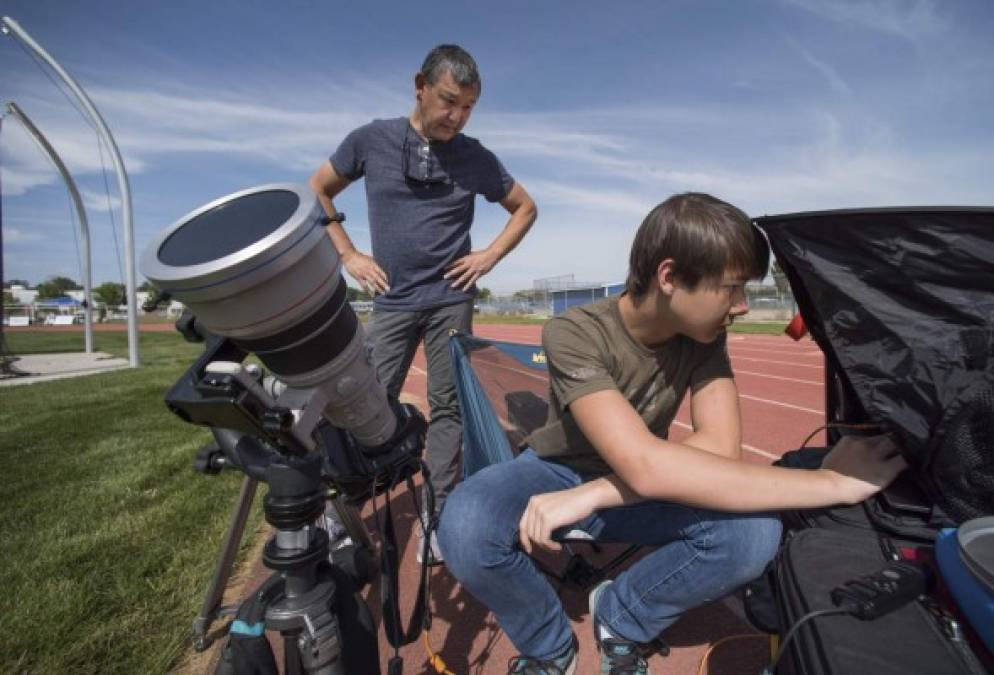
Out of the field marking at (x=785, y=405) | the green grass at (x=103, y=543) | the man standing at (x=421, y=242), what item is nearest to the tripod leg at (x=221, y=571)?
the green grass at (x=103, y=543)

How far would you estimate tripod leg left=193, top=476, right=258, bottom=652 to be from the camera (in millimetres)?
1689

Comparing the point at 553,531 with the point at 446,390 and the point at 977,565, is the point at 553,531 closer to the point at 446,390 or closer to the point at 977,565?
the point at 977,565

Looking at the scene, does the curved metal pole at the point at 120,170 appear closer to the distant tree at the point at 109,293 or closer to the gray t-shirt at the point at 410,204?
the gray t-shirt at the point at 410,204

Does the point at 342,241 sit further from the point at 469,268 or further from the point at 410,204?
the point at 469,268

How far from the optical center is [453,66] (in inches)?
86.7

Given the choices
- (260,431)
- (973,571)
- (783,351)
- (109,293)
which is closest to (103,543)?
(260,431)

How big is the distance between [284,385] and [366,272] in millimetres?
1374

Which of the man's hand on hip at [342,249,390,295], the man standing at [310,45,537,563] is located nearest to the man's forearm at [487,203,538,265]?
the man standing at [310,45,537,563]

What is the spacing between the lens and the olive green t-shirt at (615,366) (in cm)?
159

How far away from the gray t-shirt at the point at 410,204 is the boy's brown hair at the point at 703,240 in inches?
44.7

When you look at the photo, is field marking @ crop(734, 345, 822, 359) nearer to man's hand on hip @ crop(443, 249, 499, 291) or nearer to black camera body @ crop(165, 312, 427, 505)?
man's hand on hip @ crop(443, 249, 499, 291)

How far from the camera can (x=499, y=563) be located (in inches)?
57.6

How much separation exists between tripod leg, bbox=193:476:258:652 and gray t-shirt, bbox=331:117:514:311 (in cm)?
103

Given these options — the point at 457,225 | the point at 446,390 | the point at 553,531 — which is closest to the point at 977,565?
the point at 553,531
